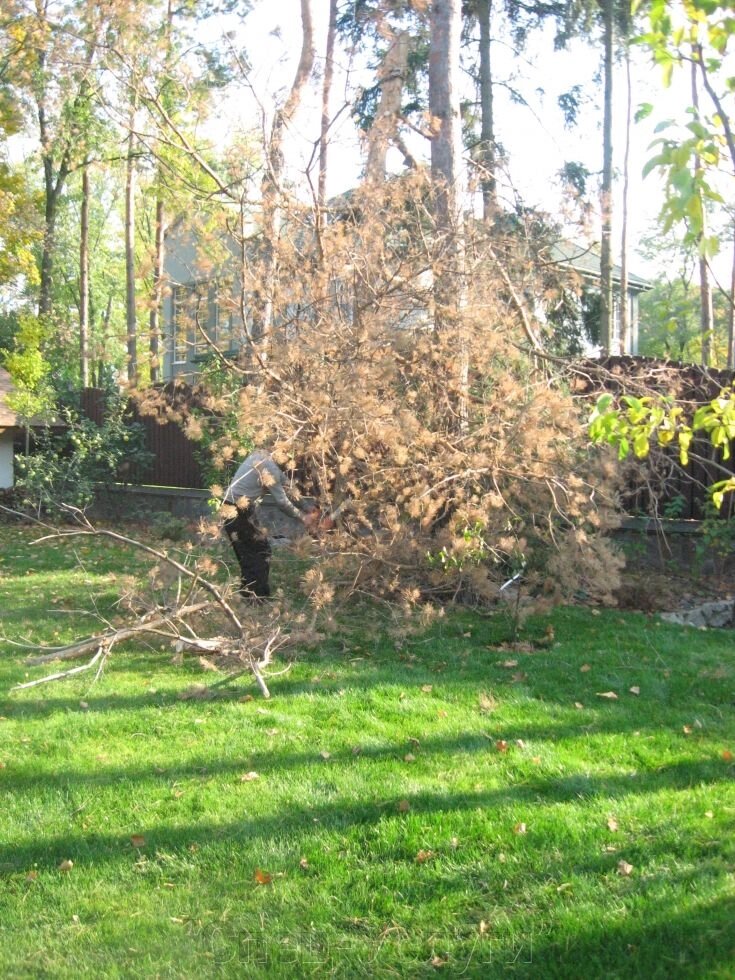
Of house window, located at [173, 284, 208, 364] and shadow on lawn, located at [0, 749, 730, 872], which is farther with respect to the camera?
house window, located at [173, 284, 208, 364]

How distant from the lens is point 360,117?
16922 millimetres

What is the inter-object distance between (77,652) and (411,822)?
328cm

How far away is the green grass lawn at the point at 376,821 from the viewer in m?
3.40

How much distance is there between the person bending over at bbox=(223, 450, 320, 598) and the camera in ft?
26.5

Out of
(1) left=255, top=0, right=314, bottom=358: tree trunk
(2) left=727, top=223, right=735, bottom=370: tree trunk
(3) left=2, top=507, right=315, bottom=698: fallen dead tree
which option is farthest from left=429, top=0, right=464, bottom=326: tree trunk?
(3) left=2, top=507, right=315, bottom=698: fallen dead tree

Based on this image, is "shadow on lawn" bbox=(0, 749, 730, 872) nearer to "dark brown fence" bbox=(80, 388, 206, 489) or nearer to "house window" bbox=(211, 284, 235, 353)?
"house window" bbox=(211, 284, 235, 353)

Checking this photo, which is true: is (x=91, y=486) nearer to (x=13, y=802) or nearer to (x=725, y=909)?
(x=13, y=802)

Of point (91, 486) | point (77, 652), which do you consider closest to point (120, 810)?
point (77, 652)

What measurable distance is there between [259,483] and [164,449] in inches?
403

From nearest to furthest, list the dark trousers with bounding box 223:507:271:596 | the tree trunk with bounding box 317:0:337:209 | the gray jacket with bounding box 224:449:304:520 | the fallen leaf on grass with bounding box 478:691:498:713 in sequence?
1. the fallen leaf on grass with bounding box 478:691:498:713
2. the gray jacket with bounding box 224:449:304:520
3. the dark trousers with bounding box 223:507:271:596
4. the tree trunk with bounding box 317:0:337:209

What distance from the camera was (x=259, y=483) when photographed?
8336mm

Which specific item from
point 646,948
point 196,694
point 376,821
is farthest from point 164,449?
point 646,948

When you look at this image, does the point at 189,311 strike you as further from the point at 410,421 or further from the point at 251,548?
the point at 410,421

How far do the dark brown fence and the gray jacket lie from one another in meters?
9.35
